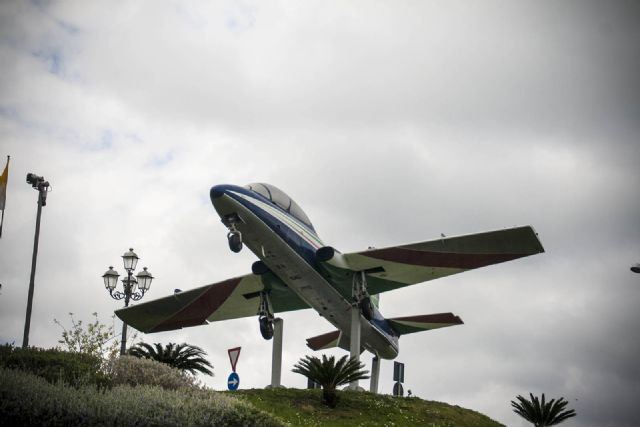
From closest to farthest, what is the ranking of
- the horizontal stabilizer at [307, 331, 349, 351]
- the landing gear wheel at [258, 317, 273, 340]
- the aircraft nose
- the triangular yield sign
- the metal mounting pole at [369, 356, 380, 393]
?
the triangular yield sign, the aircraft nose, the landing gear wheel at [258, 317, 273, 340], the metal mounting pole at [369, 356, 380, 393], the horizontal stabilizer at [307, 331, 349, 351]

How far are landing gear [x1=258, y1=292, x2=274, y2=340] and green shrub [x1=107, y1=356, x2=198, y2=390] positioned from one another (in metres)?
11.9

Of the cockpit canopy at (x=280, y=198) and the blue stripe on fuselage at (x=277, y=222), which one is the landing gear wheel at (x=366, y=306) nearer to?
the blue stripe on fuselage at (x=277, y=222)

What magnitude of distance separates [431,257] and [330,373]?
6396 mm

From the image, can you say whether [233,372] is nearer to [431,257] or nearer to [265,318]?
[265,318]

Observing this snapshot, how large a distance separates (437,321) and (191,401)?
66.6 feet

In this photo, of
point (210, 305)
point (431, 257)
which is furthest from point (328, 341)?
point (431, 257)

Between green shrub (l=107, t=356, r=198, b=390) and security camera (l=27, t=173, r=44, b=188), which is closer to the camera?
green shrub (l=107, t=356, r=198, b=390)

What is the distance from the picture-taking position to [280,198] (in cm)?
2484

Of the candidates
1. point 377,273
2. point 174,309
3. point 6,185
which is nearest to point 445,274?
point 377,273

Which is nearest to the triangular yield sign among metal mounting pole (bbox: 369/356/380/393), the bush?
the bush

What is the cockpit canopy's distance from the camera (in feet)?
79.5

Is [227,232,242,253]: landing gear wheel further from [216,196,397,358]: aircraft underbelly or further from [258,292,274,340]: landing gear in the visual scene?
[258,292,274,340]: landing gear

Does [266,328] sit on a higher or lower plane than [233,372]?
higher

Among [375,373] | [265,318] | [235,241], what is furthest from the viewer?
[375,373]
